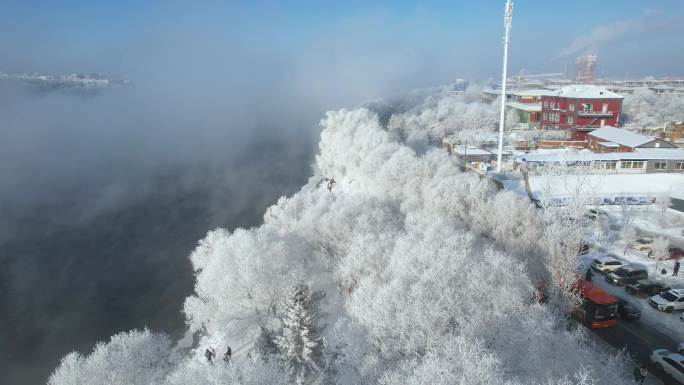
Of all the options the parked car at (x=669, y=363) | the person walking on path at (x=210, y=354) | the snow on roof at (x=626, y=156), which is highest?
the snow on roof at (x=626, y=156)

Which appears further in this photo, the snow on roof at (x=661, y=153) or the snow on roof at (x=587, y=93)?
the snow on roof at (x=587, y=93)

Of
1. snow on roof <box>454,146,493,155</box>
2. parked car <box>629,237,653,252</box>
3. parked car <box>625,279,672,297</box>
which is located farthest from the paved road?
snow on roof <box>454,146,493,155</box>

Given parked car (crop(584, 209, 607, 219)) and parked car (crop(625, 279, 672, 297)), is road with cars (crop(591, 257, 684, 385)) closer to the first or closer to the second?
parked car (crop(625, 279, 672, 297))

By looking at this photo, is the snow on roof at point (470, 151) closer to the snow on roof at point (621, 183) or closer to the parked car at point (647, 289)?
the snow on roof at point (621, 183)

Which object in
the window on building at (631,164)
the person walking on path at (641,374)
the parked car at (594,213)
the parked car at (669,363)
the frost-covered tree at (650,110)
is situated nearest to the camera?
the parked car at (669,363)

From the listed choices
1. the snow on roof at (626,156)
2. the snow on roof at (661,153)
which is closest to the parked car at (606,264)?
the snow on roof at (626,156)

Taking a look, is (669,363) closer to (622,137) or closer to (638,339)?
(638,339)
